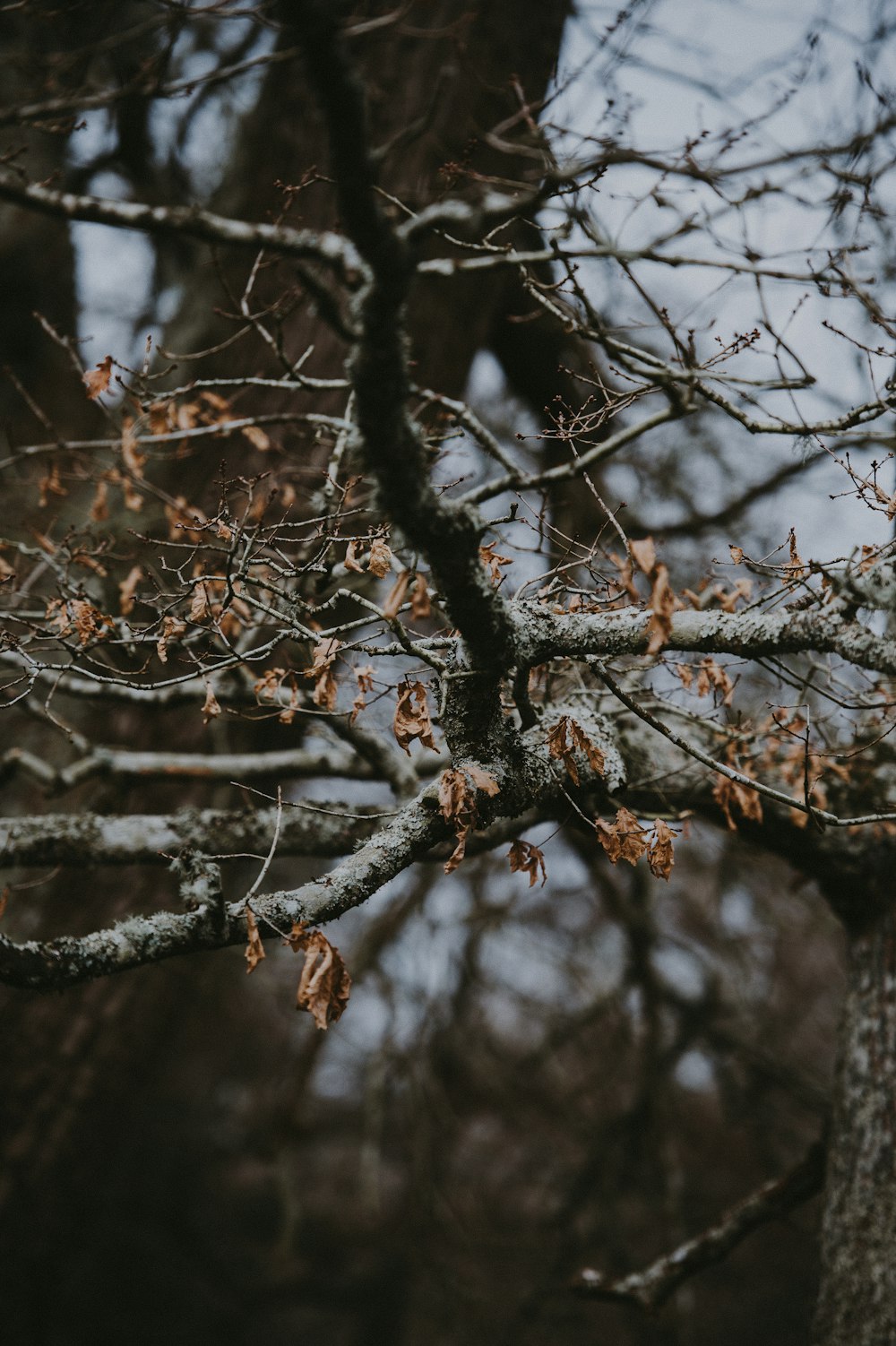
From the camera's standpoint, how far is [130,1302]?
9289 mm

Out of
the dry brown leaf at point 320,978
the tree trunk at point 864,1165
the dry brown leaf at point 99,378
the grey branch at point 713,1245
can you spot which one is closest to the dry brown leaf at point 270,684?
the dry brown leaf at point 320,978

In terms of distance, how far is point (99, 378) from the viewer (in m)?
2.80

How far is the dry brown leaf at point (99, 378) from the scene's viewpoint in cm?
279

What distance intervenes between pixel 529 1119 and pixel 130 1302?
5.14 meters

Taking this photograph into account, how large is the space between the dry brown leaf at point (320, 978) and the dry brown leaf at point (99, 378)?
1903 millimetres

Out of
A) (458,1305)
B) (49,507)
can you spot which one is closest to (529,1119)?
(458,1305)

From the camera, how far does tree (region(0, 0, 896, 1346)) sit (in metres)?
2.07

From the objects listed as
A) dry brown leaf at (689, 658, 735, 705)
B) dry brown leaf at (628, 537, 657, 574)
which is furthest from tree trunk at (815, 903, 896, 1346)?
dry brown leaf at (628, 537, 657, 574)

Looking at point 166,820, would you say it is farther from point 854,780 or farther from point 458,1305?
point 458,1305

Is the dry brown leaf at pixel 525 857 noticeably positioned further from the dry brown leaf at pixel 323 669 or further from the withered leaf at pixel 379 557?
the withered leaf at pixel 379 557

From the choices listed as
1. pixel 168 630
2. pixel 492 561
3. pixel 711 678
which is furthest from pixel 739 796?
pixel 168 630

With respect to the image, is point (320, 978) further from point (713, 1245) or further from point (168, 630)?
point (713, 1245)

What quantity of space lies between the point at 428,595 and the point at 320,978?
102cm

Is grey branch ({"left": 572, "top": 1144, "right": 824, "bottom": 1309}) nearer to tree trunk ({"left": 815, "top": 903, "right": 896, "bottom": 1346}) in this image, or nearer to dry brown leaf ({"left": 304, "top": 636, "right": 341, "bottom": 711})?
tree trunk ({"left": 815, "top": 903, "right": 896, "bottom": 1346})
